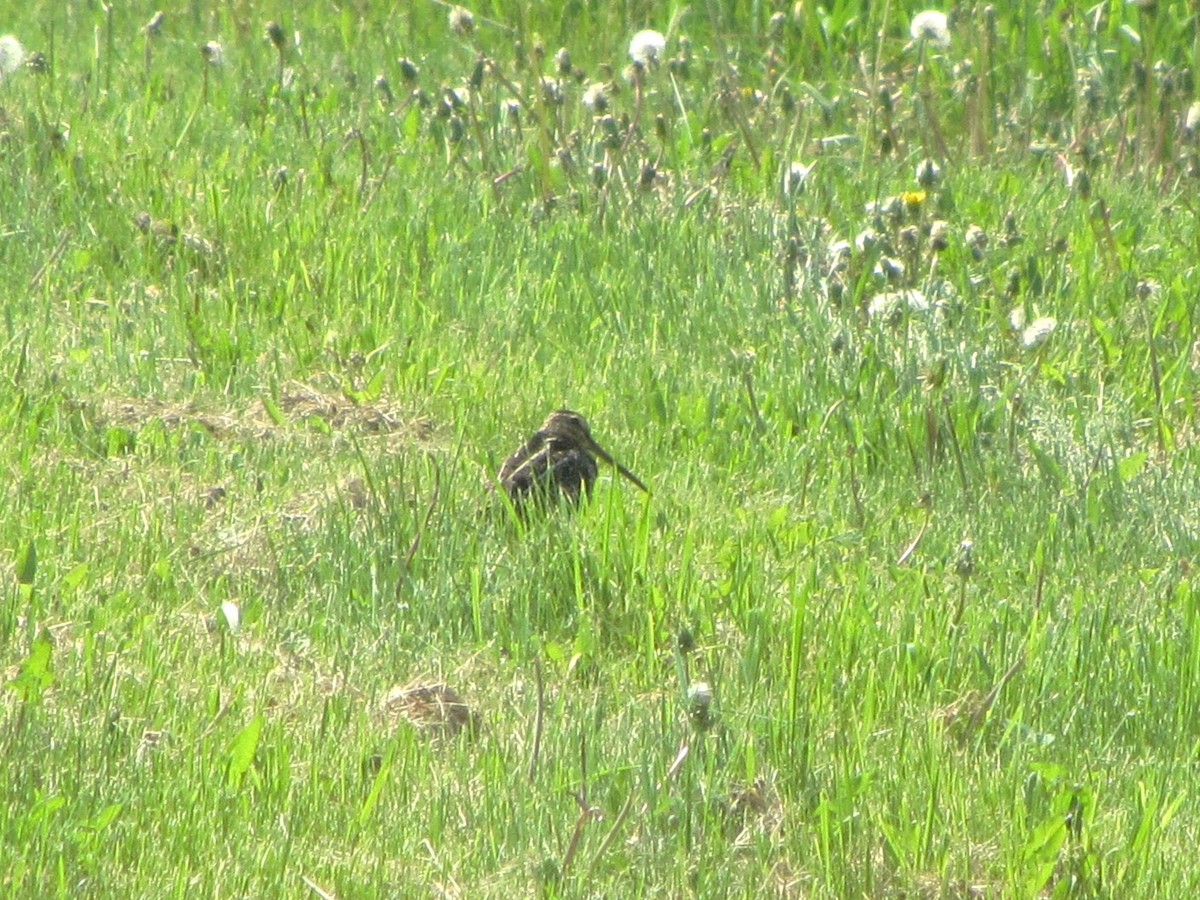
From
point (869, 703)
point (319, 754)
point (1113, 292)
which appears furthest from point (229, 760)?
point (1113, 292)

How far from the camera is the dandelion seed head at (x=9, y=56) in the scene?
21.7ft

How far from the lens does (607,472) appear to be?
14.2 feet

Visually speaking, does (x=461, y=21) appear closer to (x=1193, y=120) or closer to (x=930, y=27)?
(x=930, y=27)

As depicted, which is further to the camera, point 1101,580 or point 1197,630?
point 1101,580

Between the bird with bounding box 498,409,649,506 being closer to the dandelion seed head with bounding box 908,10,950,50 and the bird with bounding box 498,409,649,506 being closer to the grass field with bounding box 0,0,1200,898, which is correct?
the grass field with bounding box 0,0,1200,898

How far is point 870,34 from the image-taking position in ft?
25.3

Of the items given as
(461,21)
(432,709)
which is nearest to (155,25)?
(461,21)

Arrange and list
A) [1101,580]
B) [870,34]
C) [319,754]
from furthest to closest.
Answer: [870,34] < [1101,580] < [319,754]

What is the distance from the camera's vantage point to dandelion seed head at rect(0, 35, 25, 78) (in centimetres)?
661

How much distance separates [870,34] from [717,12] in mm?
716

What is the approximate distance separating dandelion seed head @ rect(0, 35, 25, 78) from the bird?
339 cm

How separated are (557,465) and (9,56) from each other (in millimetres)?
3575

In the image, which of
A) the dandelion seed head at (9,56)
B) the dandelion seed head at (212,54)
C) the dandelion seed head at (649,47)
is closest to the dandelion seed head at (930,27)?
the dandelion seed head at (649,47)

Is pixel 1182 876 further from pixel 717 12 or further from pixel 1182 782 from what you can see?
pixel 717 12
